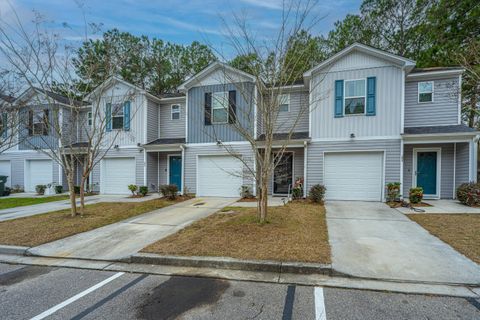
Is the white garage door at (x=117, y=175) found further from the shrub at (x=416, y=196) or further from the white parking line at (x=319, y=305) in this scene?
the shrub at (x=416, y=196)

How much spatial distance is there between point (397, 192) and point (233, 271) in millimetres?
8541

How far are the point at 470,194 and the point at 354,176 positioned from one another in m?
3.87

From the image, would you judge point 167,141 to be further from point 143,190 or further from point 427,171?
point 427,171

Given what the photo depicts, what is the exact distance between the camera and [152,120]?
14.4 metres

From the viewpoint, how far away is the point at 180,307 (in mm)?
3180

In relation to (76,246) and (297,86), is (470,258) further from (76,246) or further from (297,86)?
(297,86)

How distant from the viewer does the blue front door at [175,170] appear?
14164 mm

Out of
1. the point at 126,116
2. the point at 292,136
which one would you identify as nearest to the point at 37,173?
the point at 126,116

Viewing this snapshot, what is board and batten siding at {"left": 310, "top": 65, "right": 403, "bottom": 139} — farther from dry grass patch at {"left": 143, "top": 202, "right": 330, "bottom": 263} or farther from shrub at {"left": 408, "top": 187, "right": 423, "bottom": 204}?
dry grass patch at {"left": 143, "top": 202, "right": 330, "bottom": 263}

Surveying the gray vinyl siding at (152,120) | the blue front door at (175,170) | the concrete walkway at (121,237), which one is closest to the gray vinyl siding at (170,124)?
the gray vinyl siding at (152,120)

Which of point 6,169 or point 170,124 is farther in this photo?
point 6,169

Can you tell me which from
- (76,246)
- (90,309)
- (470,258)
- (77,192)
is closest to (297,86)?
(470,258)

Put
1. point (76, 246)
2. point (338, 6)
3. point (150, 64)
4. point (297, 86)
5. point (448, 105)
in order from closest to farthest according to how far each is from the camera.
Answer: point (76, 246) < point (338, 6) < point (448, 105) < point (297, 86) < point (150, 64)

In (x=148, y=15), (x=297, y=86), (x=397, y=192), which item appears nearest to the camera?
(x=148, y=15)
